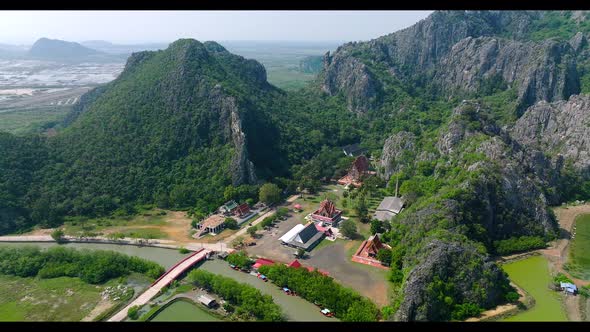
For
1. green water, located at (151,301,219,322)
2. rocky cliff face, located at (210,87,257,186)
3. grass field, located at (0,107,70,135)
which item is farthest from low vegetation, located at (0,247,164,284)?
grass field, located at (0,107,70,135)

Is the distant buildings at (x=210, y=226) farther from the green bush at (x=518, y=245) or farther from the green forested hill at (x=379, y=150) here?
the green bush at (x=518, y=245)

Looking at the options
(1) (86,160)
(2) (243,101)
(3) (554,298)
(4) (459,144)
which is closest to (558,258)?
(3) (554,298)

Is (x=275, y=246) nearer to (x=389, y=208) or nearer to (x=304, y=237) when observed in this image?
(x=304, y=237)

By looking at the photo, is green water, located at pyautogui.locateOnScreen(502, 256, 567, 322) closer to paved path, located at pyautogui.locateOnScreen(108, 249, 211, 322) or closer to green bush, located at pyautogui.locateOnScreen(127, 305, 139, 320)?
paved path, located at pyautogui.locateOnScreen(108, 249, 211, 322)

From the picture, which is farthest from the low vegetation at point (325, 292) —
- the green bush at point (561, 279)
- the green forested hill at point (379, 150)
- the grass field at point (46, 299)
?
the green bush at point (561, 279)

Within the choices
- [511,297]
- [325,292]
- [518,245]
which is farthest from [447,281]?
[518,245]
